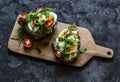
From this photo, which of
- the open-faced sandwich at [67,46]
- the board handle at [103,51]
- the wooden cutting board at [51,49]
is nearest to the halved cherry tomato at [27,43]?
the wooden cutting board at [51,49]

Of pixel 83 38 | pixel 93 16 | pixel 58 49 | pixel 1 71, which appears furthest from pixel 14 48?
pixel 93 16

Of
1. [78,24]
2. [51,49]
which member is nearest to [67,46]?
[51,49]

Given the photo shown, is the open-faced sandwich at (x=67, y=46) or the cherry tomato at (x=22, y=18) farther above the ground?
the cherry tomato at (x=22, y=18)

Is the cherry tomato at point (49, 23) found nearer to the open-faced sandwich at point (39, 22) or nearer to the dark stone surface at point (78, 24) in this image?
the open-faced sandwich at point (39, 22)

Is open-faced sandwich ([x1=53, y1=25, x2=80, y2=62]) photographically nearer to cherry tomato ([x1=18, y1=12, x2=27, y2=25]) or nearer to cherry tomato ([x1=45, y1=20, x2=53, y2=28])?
cherry tomato ([x1=45, y1=20, x2=53, y2=28])

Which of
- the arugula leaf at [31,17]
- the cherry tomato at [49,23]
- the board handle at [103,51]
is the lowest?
the board handle at [103,51]

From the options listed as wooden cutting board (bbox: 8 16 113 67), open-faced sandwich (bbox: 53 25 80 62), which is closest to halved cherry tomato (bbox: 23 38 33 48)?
wooden cutting board (bbox: 8 16 113 67)

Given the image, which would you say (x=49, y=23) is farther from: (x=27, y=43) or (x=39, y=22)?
(x=27, y=43)
